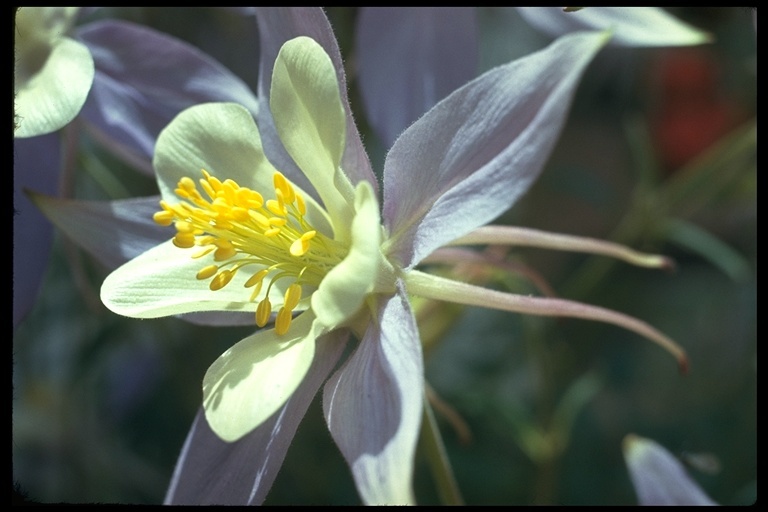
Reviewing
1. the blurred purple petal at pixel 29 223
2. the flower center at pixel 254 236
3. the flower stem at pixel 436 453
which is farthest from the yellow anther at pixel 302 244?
the blurred purple petal at pixel 29 223

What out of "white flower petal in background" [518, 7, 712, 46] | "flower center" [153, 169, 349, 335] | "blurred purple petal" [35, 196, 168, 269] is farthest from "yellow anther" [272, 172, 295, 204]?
"white flower petal in background" [518, 7, 712, 46]

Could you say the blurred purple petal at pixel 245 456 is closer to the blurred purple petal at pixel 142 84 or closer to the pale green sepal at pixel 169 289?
the pale green sepal at pixel 169 289

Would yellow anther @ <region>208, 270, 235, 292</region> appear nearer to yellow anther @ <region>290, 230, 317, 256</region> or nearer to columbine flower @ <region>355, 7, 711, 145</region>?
yellow anther @ <region>290, 230, 317, 256</region>

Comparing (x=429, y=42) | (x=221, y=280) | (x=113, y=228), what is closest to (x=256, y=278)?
(x=221, y=280)

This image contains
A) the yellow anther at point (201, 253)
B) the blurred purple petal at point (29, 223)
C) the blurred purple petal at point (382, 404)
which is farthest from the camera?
the blurred purple petal at point (29, 223)

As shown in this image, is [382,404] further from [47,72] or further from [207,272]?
[47,72]
